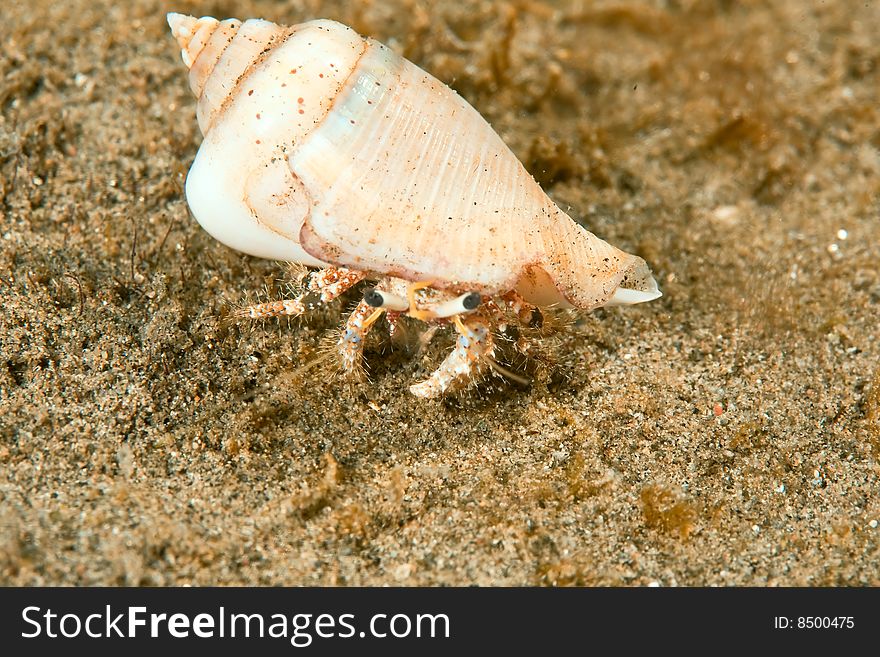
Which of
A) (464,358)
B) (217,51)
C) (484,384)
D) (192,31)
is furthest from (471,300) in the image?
(192,31)

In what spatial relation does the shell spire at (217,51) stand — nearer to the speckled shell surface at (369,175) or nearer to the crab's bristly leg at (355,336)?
the speckled shell surface at (369,175)

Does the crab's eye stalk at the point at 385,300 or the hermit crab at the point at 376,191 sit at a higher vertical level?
the hermit crab at the point at 376,191

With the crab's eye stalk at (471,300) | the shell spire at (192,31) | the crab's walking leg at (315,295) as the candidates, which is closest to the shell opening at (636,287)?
the crab's eye stalk at (471,300)

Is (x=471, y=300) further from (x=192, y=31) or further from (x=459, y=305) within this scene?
(x=192, y=31)

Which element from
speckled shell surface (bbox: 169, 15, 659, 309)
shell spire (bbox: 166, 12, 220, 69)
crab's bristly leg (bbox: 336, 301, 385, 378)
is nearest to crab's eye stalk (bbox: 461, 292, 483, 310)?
speckled shell surface (bbox: 169, 15, 659, 309)

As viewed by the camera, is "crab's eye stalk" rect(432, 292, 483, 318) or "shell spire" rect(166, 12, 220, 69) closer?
"crab's eye stalk" rect(432, 292, 483, 318)

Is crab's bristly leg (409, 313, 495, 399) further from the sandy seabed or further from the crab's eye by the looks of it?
the crab's eye

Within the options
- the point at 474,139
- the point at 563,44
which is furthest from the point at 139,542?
the point at 563,44
